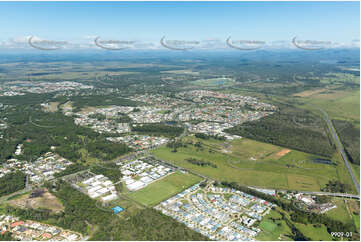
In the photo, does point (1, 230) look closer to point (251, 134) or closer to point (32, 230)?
point (32, 230)

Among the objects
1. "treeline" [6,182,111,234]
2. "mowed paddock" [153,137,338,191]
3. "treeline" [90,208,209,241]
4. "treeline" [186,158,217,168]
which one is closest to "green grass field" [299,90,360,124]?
"mowed paddock" [153,137,338,191]

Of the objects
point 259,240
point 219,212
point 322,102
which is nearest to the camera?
point 259,240

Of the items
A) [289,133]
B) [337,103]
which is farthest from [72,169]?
[337,103]

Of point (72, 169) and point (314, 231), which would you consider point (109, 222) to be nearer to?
point (72, 169)

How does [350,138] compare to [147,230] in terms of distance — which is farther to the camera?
[350,138]

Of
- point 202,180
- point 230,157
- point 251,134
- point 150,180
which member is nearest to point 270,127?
point 251,134
